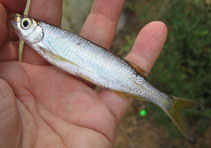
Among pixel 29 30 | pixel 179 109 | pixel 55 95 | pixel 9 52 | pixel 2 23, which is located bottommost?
pixel 55 95

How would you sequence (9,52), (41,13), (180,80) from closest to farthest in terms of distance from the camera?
(9,52), (41,13), (180,80)

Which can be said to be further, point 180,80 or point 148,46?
point 180,80

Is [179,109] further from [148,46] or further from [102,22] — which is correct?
[102,22]

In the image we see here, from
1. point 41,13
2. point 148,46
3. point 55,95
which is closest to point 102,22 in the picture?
point 148,46

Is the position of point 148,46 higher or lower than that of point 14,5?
lower

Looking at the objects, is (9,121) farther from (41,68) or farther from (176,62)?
(176,62)

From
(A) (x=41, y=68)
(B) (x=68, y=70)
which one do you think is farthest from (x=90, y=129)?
(A) (x=41, y=68)

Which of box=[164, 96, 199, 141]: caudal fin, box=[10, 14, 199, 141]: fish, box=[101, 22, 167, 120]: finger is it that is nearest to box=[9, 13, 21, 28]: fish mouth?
box=[10, 14, 199, 141]: fish
